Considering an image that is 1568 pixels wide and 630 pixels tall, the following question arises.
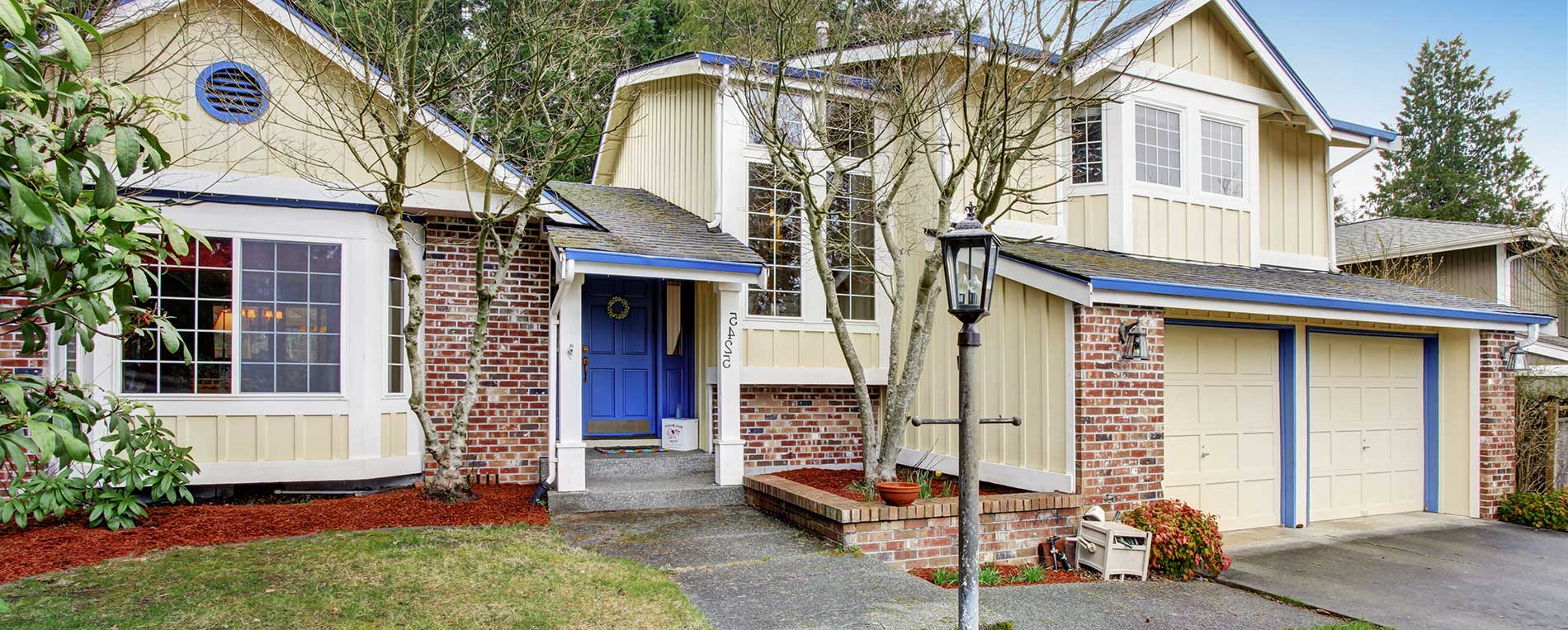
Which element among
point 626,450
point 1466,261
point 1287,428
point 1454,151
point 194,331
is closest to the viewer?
point 194,331

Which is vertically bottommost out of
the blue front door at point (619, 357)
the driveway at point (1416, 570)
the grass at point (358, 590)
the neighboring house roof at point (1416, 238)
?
the driveway at point (1416, 570)

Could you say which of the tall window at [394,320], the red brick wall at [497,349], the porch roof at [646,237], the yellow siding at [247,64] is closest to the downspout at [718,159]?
the porch roof at [646,237]

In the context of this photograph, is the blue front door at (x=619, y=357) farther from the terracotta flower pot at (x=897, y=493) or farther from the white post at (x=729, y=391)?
the terracotta flower pot at (x=897, y=493)

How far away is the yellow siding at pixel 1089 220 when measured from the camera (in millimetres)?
9078

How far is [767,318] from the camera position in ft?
29.9

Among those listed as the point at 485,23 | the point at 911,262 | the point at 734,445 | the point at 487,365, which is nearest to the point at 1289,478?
the point at 911,262

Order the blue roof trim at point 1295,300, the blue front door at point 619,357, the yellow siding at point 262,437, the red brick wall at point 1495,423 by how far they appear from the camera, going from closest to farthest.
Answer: the blue roof trim at point 1295,300 → the yellow siding at point 262,437 → the blue front door at point 619,357 → the red brick wall at point 1495,423

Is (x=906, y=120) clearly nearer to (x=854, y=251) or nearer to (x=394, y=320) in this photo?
(x=854, y=251)

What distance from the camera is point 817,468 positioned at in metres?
9.52

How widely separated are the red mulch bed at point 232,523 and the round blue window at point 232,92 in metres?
3.30

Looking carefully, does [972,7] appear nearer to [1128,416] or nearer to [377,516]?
[1128,416]

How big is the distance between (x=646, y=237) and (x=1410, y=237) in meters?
15.8

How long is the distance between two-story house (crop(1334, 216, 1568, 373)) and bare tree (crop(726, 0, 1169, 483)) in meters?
10.3

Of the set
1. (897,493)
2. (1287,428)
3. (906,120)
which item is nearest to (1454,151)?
(1287,428)
